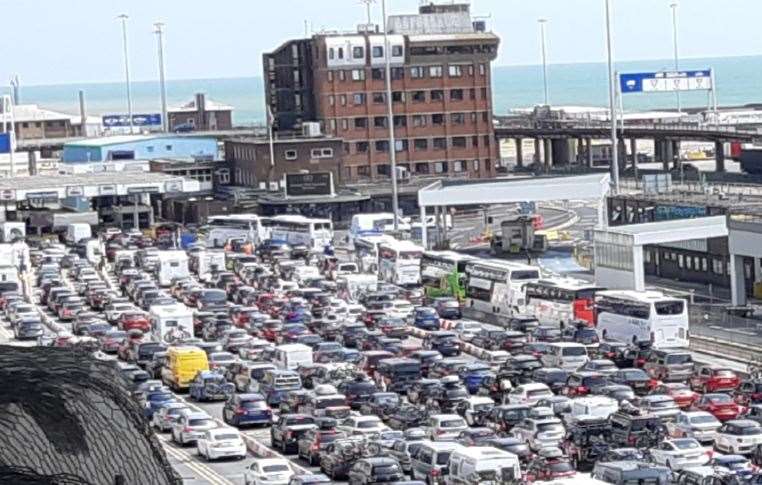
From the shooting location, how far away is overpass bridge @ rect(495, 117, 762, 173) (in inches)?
2517

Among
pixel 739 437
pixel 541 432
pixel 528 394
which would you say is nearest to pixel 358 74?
pixel 528 394

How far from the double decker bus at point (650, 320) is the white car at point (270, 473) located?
36.7 feet

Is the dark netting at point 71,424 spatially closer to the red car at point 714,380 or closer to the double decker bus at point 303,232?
the red car at point 714,380

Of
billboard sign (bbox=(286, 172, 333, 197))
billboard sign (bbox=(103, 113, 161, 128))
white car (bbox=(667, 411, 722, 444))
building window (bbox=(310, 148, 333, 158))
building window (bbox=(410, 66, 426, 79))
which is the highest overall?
building window (bbox=(410, 66, 426, 79))

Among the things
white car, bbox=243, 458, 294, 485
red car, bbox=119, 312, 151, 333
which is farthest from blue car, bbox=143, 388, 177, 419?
red car, bbox=119, 312, 151, 333

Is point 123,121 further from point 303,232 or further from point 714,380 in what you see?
point 714,380

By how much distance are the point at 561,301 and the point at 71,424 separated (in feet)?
91.2

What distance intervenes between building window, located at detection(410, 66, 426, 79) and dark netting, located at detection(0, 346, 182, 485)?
5880 centimetres

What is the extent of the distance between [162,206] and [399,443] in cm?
4288

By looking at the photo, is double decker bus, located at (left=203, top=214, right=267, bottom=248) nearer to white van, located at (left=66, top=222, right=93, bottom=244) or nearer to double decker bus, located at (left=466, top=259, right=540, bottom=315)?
white van, located at (left=66, top=222, right=93, bottom=244)

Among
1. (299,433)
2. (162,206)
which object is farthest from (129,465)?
(162,206)

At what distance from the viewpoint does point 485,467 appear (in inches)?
732

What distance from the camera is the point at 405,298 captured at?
3741cm

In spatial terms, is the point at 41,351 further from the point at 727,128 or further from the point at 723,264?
the point at 727,128
